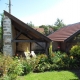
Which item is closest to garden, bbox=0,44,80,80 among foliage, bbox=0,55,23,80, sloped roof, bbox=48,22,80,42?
foliage, bbox=0,55,23,80

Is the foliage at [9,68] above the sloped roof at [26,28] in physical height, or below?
below

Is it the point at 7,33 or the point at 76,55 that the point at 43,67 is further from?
the point at 7,33

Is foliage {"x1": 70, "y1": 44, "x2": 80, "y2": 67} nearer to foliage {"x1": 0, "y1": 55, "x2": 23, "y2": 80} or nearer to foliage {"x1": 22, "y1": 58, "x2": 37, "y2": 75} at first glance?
foliage {"x1": 22, "y1": 58, "x2": 37, "y2": 75}

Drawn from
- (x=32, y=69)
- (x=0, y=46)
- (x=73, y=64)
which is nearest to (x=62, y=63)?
(x=73, y=64)

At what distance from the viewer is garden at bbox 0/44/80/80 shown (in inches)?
369

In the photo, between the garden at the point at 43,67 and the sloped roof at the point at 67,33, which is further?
the sloped roof at the point at 67,33

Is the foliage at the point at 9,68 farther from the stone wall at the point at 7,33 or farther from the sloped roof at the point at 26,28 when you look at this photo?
the sloped roof at the point at 26,28

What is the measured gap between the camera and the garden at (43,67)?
9375 millimetres

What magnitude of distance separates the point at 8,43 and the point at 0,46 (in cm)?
118

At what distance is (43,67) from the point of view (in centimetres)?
1198

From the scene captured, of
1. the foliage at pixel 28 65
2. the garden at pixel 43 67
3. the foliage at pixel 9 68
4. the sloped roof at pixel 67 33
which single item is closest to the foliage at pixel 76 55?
the garden at pixel 43 67

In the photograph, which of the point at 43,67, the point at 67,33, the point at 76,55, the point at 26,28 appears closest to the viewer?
the point at 43,67

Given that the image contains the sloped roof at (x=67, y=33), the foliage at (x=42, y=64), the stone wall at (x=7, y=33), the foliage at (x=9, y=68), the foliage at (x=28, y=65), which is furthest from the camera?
the sloped roof at (x=67, y=33)

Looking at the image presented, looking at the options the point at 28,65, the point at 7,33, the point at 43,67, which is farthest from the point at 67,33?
the point at 28,65
